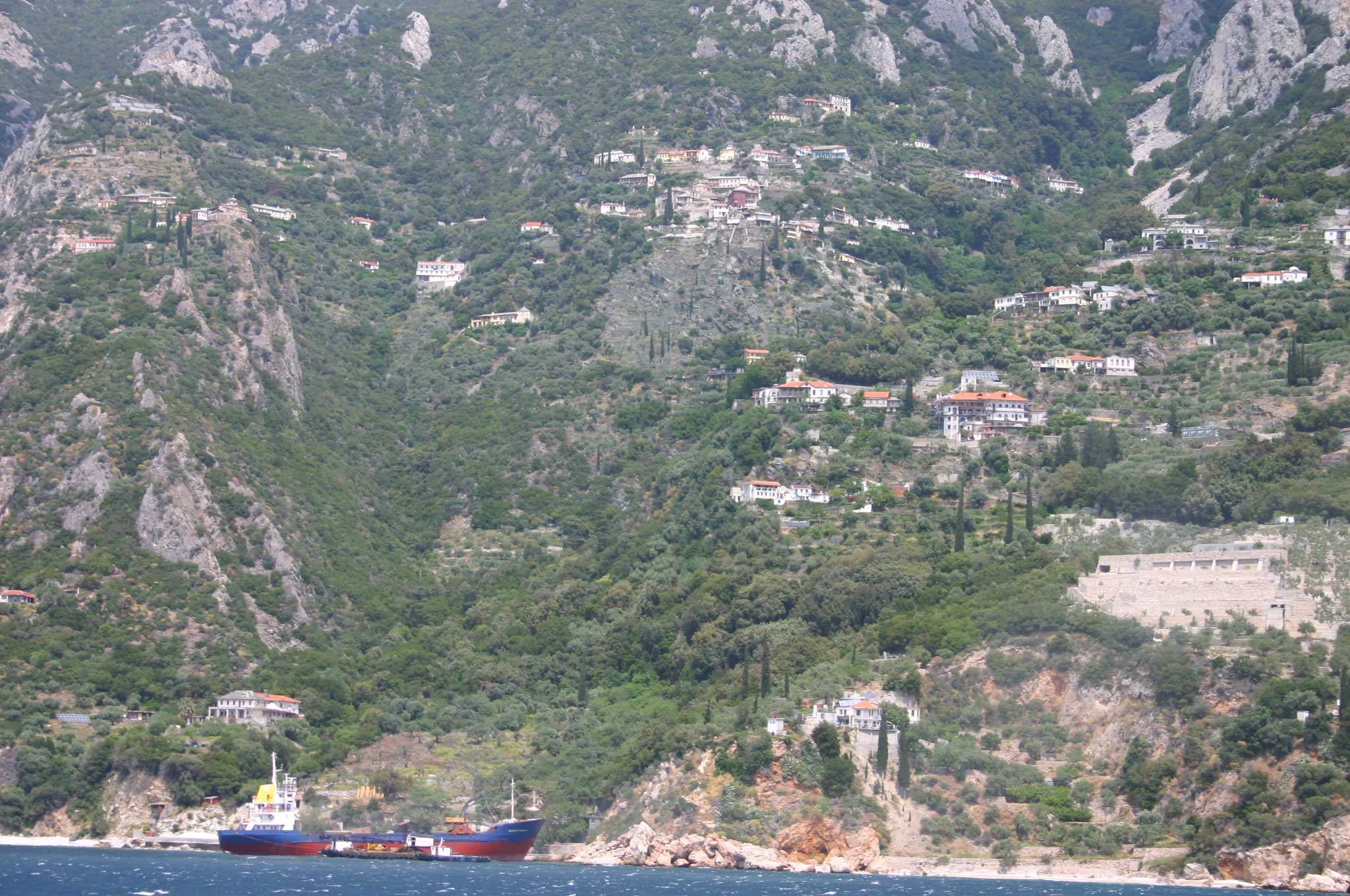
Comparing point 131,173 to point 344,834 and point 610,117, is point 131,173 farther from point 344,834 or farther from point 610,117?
point 344,834

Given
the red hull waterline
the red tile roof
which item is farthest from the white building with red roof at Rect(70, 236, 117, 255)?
the red tile roof

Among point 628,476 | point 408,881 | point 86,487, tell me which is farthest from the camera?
point 628,476

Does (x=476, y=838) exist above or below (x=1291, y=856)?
below

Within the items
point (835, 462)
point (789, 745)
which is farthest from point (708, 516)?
point (789, 745)

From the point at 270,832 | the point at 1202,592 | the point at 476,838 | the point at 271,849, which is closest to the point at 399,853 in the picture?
the point at 476,838

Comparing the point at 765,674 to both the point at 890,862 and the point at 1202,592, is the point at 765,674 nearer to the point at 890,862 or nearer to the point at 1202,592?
the point at 890,862

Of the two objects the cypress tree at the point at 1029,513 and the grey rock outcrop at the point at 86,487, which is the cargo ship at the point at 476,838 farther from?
the cypress tree at the point at 1029,513

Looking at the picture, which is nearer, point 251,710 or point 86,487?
point 251,710
